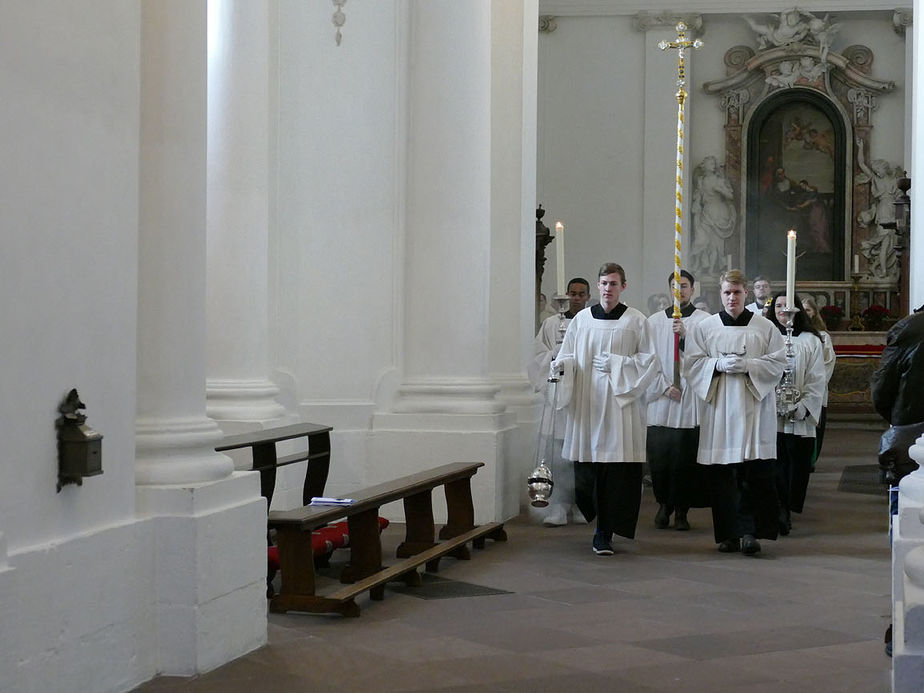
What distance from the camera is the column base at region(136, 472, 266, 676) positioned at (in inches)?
188

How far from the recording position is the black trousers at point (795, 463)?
9.73m

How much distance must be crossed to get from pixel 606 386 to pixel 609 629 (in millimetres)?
2718

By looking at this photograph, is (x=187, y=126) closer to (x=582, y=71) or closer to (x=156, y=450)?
(x=156, y=450)

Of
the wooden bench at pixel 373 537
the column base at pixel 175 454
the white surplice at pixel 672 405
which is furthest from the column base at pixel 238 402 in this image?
the column base at pixel 175 454

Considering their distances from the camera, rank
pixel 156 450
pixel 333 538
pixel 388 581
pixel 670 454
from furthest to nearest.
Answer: pixel 670 454, pixel 333 538, pixel 388 581, pixel 156 450

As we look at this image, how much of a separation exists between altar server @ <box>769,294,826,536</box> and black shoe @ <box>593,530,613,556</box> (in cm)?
196

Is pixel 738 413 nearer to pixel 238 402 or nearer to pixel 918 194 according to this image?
pixel 238 402

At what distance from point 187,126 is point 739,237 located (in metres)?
17.3

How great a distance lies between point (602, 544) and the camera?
7973 millimetres

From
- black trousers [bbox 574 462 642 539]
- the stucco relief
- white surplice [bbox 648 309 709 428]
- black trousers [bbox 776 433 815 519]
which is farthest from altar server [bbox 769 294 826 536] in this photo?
the stucco relief

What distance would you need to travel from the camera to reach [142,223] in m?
4.99

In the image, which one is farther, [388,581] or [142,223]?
[388,581]

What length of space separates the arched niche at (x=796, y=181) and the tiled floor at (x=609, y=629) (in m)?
13.4

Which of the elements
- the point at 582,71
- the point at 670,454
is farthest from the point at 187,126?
the point at 582,71
